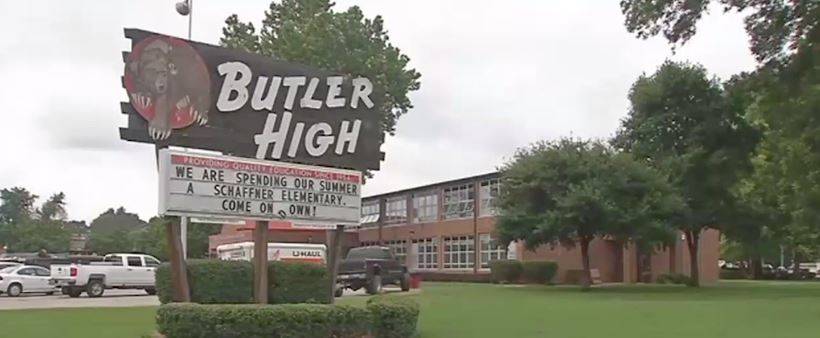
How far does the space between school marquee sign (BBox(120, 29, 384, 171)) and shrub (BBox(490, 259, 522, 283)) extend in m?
33.5

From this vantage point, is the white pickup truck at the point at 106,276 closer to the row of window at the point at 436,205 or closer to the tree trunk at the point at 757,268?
the row of window at the point at 436,205

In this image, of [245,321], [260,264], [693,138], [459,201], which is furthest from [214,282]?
[459,201]

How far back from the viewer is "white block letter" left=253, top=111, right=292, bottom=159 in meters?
15.8

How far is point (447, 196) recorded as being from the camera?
60594mm

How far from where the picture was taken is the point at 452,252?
59.4m

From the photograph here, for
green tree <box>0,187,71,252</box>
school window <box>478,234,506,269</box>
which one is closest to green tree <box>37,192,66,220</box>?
green tree <box>0,187,71,252</box>

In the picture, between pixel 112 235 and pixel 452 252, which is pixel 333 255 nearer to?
pixel 452 252

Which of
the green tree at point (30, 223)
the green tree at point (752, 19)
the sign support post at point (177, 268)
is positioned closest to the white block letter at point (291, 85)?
the sign support post at point (177, 268)

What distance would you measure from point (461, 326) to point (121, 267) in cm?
2092

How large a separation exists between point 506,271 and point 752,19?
88.7ft

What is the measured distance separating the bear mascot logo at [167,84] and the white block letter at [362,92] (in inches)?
114

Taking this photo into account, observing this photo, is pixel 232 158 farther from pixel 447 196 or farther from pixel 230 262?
pixel 447 196

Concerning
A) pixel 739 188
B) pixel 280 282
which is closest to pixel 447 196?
pixel 739 188

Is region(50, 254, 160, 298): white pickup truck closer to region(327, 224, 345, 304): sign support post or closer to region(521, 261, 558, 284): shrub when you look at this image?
region(327, 224, 345, 304): sign support post
